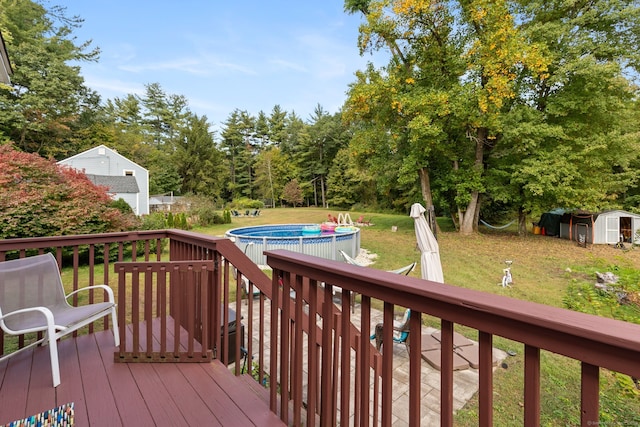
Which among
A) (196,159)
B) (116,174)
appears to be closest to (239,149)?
(196,159)

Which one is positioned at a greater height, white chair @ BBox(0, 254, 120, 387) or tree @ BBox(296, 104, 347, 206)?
tree @ BBox(296, 104, 347, 206)

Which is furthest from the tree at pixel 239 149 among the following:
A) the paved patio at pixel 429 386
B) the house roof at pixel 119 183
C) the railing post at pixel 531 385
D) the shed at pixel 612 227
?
the railing post at pixel 531 385

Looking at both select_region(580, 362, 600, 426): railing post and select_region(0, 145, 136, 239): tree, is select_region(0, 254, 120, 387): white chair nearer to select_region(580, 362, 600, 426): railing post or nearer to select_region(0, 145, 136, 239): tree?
select_region(580, 362, 600, 426): railing post

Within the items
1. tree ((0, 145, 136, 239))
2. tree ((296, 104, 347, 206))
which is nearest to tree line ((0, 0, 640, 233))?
tree ((0, 145, 136, 239))

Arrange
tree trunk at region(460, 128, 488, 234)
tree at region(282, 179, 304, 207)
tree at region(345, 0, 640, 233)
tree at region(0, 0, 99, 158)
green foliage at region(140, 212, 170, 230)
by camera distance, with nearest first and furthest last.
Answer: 1. green foliage at region(140, 212, 170, 230)
2. tree at region(345, 0, 640, 233)
3. tree trunk at region(460, 128, 488, 234)
4. tree at region(0, 0, 99, 158)
5. tree at region(282, 179, 304, 207)

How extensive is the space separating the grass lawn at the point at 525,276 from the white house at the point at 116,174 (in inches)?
266

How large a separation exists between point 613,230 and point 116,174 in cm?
2641

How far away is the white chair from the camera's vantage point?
219 cm

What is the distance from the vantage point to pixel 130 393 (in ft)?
6.49

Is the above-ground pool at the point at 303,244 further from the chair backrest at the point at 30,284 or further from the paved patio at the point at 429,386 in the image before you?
the chair backrest at the point at 30,284

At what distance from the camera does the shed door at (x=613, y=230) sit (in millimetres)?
11188

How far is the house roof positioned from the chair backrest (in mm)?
18226

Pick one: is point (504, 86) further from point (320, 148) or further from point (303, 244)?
point (320, 148)

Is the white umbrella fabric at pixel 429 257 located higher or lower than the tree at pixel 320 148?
lower
